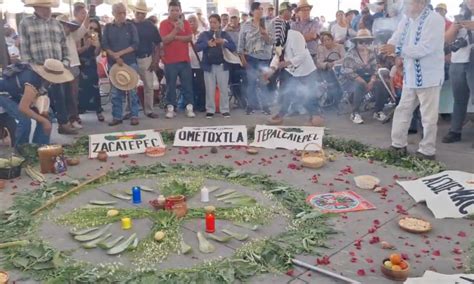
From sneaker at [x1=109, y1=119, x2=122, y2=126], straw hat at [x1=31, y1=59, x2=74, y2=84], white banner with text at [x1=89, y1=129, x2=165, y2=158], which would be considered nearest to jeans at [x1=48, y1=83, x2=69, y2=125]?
sneaker at [x1=109, y1=119, x2=122, y2=126]

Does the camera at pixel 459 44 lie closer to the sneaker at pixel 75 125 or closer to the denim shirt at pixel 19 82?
the denim shirt at pixel 19 82

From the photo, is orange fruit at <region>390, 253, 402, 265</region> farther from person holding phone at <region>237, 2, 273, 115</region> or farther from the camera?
person holding phone at <region>237, 2, 273, 115</region>

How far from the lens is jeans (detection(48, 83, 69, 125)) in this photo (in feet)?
22.9

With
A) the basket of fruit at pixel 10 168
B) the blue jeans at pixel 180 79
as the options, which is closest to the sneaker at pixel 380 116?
the blue jeans at pixel 180 79

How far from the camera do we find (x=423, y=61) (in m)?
5.38

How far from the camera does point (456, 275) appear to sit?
307 centimetres

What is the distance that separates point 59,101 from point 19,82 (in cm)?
136

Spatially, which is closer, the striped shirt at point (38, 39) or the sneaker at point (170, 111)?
the striped shirt at point (38, 39)

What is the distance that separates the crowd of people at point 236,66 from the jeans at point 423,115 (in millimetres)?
12

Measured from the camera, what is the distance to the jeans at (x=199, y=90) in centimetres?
890

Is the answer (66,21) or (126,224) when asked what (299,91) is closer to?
(66,21)

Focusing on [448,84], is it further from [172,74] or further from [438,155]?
[172,74]

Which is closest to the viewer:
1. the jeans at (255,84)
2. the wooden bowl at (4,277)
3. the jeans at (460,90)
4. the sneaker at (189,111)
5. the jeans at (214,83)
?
the wooden bowl at (4,277)

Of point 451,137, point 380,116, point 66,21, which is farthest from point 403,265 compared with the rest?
point 66,21
